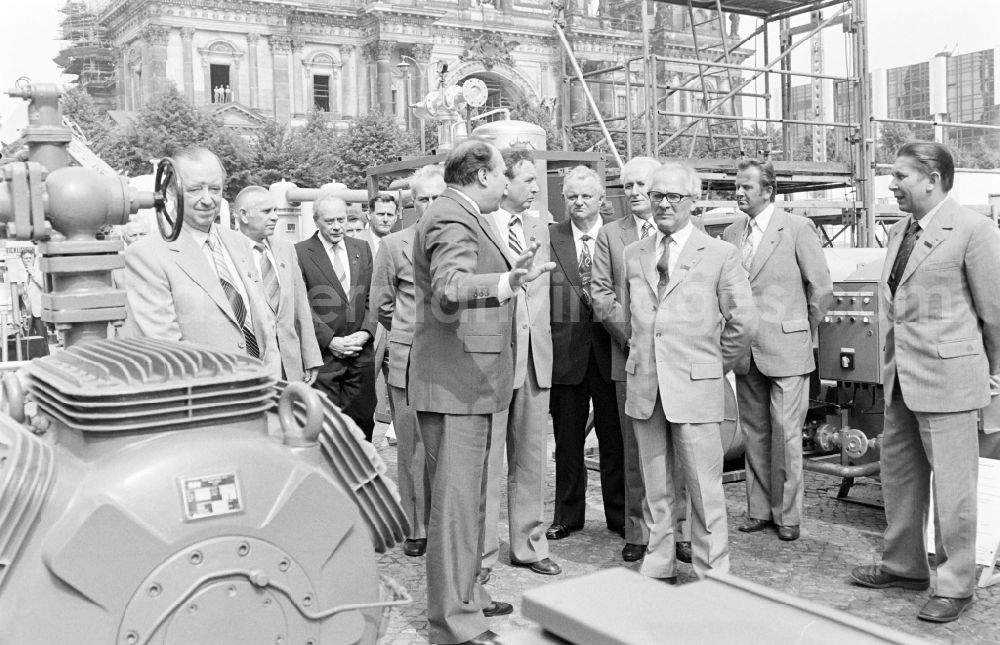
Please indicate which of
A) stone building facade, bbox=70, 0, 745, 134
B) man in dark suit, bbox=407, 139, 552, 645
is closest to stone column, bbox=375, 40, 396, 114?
stone building facade, bbox=70, 0, 745, 134

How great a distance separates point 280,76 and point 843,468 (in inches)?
2253

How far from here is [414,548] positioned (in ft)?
18.8

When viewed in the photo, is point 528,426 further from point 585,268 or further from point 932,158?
point 932,158

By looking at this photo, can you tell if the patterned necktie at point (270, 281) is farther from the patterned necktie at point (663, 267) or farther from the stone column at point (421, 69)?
the stone column at point (421, 69)

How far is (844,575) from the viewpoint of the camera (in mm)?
5160

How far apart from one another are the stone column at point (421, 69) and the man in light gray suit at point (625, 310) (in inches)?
2258

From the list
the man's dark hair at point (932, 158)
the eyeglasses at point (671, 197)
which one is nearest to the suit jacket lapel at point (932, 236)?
the man's dark hair at point (932, 158)

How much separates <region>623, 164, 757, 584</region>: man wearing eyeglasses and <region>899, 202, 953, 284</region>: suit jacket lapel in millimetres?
736

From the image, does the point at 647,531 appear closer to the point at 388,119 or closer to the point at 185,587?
the point at 185,587

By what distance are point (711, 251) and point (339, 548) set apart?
2.94 meters

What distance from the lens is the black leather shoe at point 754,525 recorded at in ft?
19.5

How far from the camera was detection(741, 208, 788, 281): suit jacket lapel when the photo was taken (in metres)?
5.88

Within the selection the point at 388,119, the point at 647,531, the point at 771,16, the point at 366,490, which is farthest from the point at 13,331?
the point at 388,119

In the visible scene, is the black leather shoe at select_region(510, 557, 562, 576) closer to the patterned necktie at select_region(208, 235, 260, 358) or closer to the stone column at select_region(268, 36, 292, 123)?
the patterned necktie at select_region(208, 235, 260, 358)
